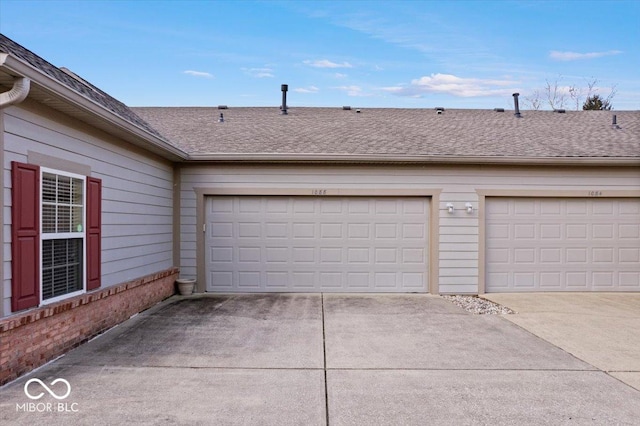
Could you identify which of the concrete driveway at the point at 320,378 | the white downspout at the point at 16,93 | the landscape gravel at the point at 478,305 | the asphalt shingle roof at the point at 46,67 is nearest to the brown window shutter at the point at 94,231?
the concrete driveway at the point at 320,378

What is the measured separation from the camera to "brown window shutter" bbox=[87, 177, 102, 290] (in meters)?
6.14

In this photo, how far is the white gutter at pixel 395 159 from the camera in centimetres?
950

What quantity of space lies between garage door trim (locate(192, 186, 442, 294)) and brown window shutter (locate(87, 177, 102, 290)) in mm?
3391

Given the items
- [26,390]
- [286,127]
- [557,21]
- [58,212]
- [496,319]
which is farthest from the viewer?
[557,21]

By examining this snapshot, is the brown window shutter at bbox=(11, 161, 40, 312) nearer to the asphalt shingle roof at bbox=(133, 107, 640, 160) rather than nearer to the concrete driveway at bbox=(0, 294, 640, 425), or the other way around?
the concrete driveway at bbox=(0, 294, 640, 425)

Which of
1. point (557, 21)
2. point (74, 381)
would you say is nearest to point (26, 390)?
point (74, 381)

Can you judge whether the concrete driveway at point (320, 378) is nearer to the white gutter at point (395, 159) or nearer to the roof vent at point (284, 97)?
the white gutter at point (395, 159)

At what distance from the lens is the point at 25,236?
4.80 meters

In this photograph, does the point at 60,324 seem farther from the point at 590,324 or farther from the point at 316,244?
the point at 590,324

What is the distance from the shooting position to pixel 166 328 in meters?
6.68

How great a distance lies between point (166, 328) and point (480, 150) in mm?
7125

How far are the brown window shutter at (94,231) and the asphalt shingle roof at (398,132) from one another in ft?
11.1

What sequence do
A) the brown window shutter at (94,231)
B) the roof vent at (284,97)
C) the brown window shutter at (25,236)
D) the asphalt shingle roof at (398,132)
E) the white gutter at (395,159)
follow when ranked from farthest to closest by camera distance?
1. the roof vent at (284,97)
2. the asphalt shingle roof at (398,132)
3. the white gutter at (395,159)
4. the brown window shutter at (94,231)
5. the brown window shutter at (25,236)

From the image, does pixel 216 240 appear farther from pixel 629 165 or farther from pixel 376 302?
pixel 629 165
